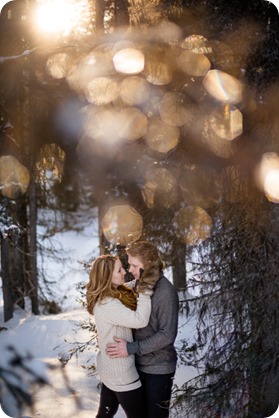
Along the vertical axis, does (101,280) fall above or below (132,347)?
above

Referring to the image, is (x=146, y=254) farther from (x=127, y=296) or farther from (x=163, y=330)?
(x=163, y=330)

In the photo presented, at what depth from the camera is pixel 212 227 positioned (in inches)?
202

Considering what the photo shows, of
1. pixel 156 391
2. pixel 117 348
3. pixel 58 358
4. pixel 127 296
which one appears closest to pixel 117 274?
pixel 127 296

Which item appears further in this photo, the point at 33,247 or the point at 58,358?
the point at 33,247

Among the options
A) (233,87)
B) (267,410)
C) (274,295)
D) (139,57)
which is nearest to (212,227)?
(274,295)

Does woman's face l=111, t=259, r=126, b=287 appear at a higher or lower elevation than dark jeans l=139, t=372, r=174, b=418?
higher

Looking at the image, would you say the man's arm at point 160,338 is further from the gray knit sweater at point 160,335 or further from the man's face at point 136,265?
the man's face at point 136,265

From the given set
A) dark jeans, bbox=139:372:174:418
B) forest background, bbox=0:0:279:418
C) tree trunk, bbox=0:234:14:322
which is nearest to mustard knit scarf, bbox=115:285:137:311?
dark jeans, bbox=139:372:174:418

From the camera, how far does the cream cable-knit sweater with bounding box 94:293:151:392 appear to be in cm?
371

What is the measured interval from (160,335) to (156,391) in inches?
17.6

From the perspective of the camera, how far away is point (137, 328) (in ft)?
12.5

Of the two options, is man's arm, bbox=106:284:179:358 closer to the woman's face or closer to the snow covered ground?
the woman's face

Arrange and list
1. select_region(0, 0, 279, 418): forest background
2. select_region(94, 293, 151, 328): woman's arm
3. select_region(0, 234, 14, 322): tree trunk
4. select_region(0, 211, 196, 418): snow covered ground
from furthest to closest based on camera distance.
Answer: select_region(0, 234, 14, 322): tree trunk
select_region(0, 211, 196, 418): snow covered ground
select_region(0, 0, 279, 418): forest background
select_region(94, 293, 151, 328): woman's arm

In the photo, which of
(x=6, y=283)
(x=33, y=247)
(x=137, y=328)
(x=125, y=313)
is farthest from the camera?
(x=33, y=247)
